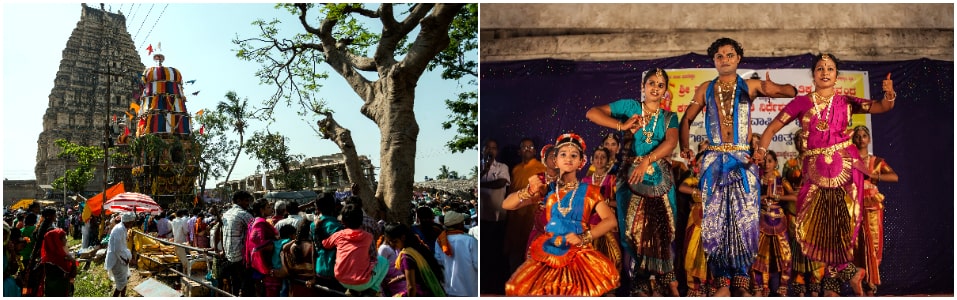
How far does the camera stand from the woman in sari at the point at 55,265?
746cm

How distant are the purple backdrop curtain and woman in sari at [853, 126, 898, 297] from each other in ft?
0.25

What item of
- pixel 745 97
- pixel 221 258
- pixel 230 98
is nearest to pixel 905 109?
pixel 745 97

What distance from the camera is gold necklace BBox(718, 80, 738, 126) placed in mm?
7223

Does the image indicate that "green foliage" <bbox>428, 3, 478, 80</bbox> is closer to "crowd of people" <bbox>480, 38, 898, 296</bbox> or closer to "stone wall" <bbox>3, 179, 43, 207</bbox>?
"crowd of people" <bbox>480, 38, 898, 296</bbox>

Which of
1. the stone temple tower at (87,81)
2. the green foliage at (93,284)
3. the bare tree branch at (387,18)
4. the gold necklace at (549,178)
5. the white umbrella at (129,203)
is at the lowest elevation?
the green foliage at (93,284)

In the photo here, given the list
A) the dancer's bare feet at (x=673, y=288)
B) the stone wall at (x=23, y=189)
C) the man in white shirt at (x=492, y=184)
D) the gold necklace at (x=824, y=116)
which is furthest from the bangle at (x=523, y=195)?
the stone wall at (x=23, y=189)

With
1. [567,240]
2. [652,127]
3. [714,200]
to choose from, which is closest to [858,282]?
[714,200]

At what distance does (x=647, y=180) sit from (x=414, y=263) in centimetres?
294

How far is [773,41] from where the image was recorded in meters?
7.29

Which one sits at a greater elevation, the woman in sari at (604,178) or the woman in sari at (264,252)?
the woman in sari at (604,178)

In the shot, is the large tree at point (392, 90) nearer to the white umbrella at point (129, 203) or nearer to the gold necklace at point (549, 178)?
the gold necklace at point (549, 178)

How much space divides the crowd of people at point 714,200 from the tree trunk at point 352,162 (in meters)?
1.71

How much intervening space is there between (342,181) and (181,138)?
31.7 feet

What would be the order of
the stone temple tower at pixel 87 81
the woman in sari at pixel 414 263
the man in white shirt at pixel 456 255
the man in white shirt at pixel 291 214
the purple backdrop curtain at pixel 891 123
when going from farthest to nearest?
the stone temple tower at pixel 87 81
the purple backdrop curtain at pixel 891 123
the man in white shirt at pixel 291 214
the man in white shirt at pixel 456 255
the woman in sari at pixel 414 263
